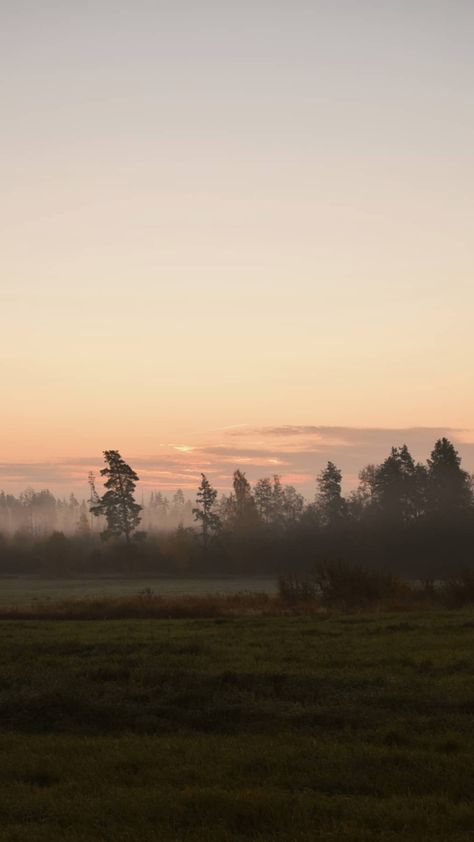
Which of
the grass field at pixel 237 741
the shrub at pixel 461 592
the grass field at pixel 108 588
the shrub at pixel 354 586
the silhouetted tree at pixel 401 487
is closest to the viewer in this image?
the grass field at pixel 237 741

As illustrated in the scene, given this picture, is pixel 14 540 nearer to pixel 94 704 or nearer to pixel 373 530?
pixel 373 530

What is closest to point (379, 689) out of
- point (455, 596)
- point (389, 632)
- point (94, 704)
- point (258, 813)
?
point (94, 704)

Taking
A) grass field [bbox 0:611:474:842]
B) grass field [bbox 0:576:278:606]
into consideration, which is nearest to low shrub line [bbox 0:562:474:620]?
grass field [bbox 0:576:278:606]

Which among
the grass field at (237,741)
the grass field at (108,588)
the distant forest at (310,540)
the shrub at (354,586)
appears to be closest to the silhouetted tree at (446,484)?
Result: the distant forest at (310,540)

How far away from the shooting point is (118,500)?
126062 mm

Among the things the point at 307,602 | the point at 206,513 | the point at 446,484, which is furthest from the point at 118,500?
the point at 307,602

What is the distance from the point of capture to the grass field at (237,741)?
1048 cm

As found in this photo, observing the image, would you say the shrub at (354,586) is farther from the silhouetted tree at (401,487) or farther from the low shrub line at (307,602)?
the silhouetted tree at (401,487)

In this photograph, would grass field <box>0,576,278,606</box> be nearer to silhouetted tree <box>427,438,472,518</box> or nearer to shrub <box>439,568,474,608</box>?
shrub <box>439,568,474,608</box>

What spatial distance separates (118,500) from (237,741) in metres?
114

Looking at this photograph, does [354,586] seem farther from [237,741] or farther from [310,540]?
[310,540]

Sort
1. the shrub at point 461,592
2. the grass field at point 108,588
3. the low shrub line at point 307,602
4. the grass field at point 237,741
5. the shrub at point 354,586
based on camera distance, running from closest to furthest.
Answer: the grass field at point 237,741 → the low shrub line at point 307,602 → the shrub at point 461,592 → the shrub at point 354,586 → the grass field at point 108,588

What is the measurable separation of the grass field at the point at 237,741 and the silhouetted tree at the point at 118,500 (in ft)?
328

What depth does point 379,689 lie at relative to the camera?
17859 mm
